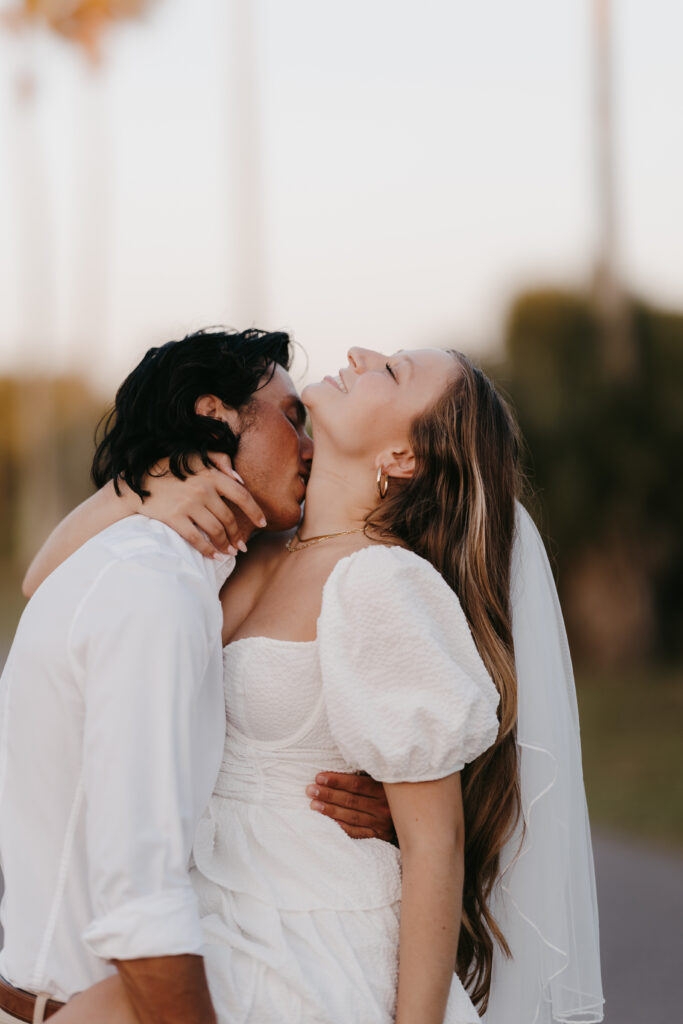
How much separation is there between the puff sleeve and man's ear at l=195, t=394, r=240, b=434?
640mm

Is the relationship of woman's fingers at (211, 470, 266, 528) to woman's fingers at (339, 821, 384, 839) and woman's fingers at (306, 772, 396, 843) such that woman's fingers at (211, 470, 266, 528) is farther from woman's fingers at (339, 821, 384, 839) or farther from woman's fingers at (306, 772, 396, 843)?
woman's fingers at (339, 821, 384, 839)

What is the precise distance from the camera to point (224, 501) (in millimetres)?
2781

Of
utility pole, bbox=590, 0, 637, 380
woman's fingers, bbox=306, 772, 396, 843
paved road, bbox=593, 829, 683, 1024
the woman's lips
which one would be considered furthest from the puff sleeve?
utility pole, bbox=590, 0, 637, 380

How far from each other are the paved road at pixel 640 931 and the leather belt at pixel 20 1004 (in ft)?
10.3

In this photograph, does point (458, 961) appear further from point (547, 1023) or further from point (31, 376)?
point (31, 376)

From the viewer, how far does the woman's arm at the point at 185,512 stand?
2.60 metres

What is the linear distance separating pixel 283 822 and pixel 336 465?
2.86 ft

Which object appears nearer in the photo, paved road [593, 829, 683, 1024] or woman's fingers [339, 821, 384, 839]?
woman's fingers [339, 821, 384, 839]

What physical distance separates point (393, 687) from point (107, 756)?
23.9 inches

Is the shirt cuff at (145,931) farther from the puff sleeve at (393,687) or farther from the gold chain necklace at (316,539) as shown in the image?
the gold chain necklace at (316,539)

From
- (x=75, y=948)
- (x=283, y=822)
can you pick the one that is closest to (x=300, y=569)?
(x=283, y=822)

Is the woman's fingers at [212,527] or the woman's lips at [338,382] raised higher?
the woman's lips at [338,382]

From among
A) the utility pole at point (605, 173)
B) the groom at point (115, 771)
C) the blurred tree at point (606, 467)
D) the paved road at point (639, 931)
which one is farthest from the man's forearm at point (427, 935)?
the utility pole at point (605, 173)

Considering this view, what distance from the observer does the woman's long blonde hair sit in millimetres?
2781
